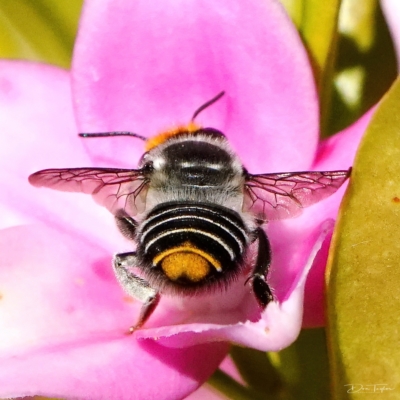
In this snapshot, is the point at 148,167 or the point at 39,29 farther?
the point at 39,29

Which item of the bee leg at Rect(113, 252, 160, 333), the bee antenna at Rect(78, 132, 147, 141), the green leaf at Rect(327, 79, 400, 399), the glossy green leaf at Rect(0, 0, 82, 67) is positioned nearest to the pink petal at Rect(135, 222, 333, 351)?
the green leaf at Rect(327, 79, 400, 399)

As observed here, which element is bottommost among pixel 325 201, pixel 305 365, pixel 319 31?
pixel 305 365

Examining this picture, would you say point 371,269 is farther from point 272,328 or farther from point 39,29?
point 39,29

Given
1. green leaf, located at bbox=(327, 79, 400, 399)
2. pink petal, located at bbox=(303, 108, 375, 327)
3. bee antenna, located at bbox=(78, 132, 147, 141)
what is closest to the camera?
green leaf, located at bbox=(327, 79, 400, 399)

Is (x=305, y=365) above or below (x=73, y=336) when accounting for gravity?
below

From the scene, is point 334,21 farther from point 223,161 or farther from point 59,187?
point 59,187

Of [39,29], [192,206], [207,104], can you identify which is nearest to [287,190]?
[192,206]

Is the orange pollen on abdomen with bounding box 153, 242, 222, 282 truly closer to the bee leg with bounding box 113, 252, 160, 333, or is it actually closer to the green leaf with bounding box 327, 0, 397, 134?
the bee leg with bounding box 113, 252, 160, 333

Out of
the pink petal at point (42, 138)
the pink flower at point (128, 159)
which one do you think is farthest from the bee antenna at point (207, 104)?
the pink petal at point (42, 138)
